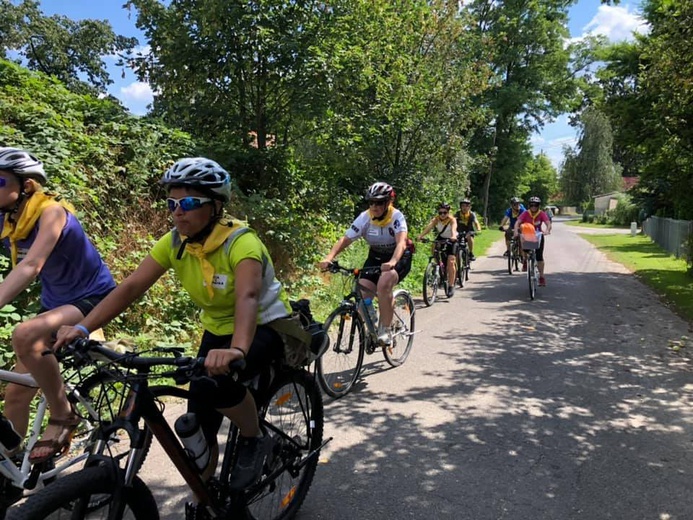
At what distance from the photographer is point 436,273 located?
9961mm

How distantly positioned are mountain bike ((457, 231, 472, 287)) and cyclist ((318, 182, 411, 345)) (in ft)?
19.6

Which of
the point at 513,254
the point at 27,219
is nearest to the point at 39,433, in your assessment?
the point at 27,219

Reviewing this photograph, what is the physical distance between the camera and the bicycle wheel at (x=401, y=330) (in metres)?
5.83

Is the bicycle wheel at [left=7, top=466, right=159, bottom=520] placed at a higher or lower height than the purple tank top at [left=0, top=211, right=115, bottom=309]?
lower

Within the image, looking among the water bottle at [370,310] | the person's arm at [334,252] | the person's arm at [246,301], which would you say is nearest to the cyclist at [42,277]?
the person's arm at [246,301]

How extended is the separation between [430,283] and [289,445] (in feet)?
23.5

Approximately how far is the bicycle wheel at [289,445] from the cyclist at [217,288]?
212mm

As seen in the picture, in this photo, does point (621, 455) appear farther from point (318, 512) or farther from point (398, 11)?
Result: point (398, 11)

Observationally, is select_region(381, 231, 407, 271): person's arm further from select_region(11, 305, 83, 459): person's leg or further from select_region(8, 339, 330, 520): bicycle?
select_region(11, 305, 83, 459): person's leg

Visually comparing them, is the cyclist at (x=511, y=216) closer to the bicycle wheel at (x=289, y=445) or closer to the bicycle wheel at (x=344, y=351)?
the bicycle wheel at (x=344, y=351)

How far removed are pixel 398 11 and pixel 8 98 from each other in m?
10.0

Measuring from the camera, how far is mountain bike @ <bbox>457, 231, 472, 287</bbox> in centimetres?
1166

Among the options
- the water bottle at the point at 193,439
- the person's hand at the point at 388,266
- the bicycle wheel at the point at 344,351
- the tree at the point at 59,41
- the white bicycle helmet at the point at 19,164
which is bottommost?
the bicycle wheel at the point at 344,351

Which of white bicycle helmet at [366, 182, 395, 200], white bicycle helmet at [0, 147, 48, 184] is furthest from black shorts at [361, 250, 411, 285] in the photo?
white bicycle helmet at [0, 147, 48, 184]
